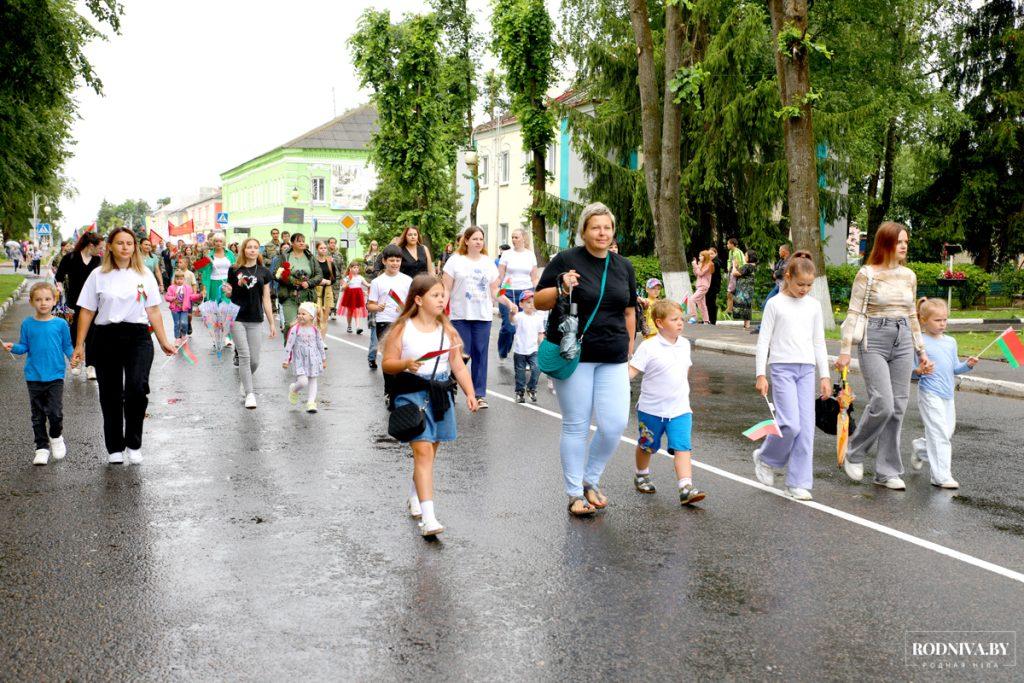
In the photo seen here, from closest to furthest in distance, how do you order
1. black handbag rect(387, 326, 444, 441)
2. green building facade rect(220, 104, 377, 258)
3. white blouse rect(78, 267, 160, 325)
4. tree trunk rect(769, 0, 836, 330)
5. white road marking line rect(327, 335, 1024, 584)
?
white road marking line rect(327, 335, 1024, 584)
black handbag rect(387, 326, 444, 441)
white blouse rect(78, 267, 160, 325)
tree trunk rect(769, 0, 836, 330)
green building facade rect(220, 104, 377, 258)

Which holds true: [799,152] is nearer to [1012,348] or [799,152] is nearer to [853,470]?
[1012,348]

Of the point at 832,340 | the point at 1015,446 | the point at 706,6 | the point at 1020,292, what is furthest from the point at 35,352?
the point at 1020,292

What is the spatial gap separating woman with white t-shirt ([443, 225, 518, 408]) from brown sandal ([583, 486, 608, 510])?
436 centimetres

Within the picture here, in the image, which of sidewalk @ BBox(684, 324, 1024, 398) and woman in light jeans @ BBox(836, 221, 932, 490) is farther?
sidewalk @ BBox(684, 324, 1024, 398)

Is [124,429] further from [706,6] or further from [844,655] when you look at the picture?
[706,6]

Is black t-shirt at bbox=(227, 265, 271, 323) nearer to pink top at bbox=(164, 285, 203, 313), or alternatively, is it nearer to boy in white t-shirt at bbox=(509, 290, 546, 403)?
boy in white t-shirt at bbox=(509, 290, 546, 403)

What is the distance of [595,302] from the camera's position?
662 centimetres

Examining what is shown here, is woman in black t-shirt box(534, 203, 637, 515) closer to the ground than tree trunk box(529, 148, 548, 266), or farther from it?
closer to the ground

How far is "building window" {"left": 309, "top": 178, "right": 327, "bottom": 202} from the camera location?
266 ft

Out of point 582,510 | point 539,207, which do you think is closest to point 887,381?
point 582,510

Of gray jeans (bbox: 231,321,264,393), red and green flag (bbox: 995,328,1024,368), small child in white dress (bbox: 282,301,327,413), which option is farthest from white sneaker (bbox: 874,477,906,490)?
gray jeans (bbox: 231,321,264,393)

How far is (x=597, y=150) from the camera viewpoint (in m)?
33.8

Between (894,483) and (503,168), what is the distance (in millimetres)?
45515

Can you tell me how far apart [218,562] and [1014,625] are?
3882mm
